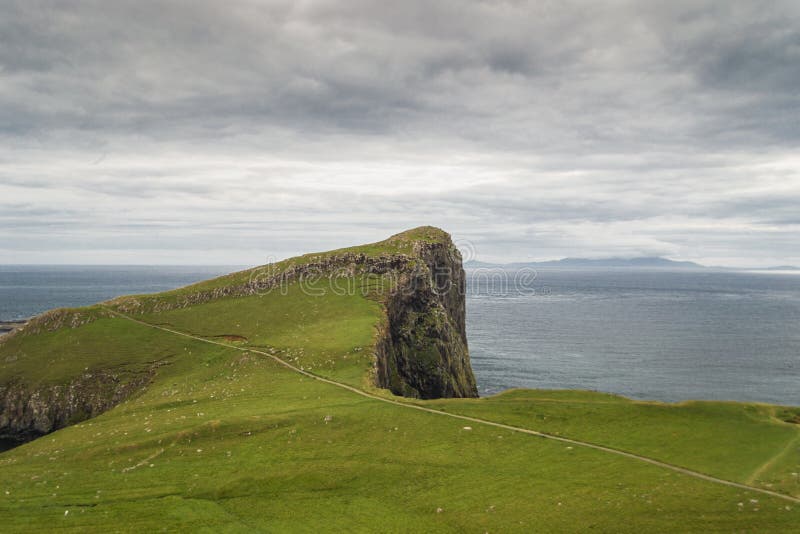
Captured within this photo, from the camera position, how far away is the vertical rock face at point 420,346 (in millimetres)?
66069

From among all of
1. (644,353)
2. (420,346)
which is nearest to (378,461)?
(420,346)

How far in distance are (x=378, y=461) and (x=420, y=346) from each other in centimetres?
4122

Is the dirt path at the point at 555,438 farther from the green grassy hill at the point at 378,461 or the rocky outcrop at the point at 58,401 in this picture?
the rocky outcrop at the point at 58,401

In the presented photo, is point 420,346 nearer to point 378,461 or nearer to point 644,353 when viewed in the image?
point 378,461

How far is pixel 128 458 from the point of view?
111 feet

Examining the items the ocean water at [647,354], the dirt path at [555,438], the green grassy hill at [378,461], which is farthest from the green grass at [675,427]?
the ocean water at [647,354]

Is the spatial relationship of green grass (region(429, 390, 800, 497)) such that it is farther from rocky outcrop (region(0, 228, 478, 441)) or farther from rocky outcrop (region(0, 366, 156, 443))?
rocky outcrop (region(0, 366, 156, 443))

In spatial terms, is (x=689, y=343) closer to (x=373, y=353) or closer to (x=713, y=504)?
(x=373, y=353)

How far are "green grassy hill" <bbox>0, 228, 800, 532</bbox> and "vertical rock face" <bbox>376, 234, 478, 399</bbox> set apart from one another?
12.4 metres

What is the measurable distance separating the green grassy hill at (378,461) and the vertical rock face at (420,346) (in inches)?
487

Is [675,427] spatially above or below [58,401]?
above

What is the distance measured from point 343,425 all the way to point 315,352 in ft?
67.2

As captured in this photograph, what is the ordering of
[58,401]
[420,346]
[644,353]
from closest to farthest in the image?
1. [58,401]
2. [420,346]
3. [644,353]

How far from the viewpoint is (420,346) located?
71.9 meters
